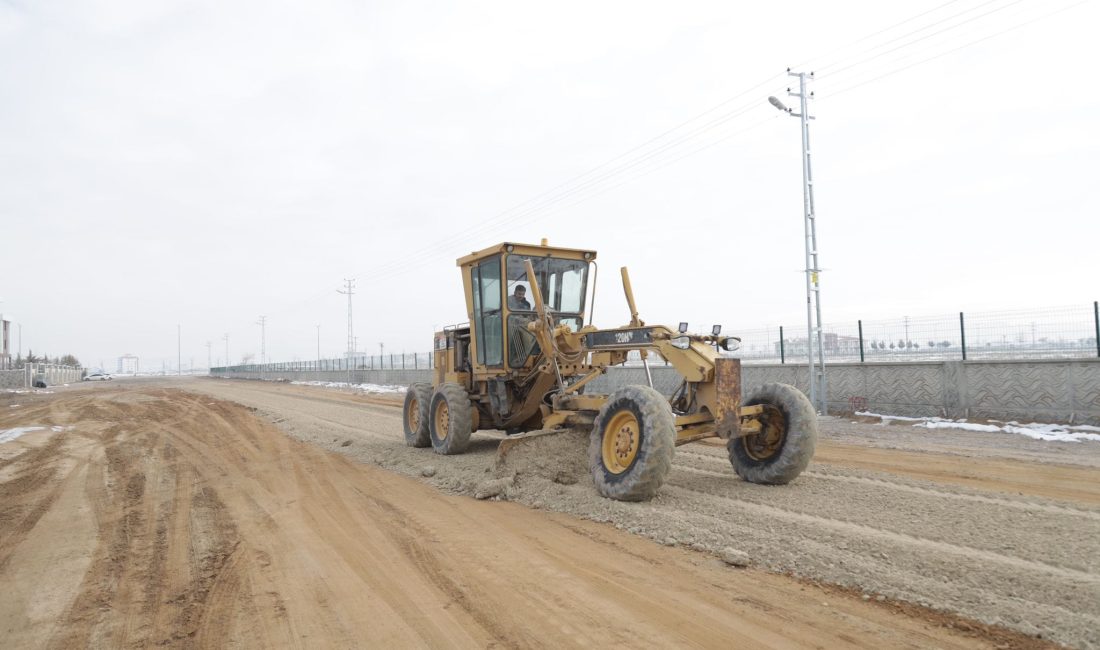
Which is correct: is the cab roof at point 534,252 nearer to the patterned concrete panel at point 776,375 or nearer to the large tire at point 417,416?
the large tire at point 417,416

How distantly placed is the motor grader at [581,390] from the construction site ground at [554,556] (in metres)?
0.38

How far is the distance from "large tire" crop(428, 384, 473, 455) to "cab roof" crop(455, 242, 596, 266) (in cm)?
207

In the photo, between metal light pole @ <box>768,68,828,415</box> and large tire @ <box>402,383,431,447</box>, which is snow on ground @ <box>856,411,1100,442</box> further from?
large tire @ <box>402,383,431,447</box>

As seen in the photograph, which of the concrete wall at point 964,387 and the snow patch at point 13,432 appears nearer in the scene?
the concrete wall at point 964,387

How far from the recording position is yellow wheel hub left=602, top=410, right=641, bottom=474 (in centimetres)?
657

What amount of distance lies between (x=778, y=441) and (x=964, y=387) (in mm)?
8685

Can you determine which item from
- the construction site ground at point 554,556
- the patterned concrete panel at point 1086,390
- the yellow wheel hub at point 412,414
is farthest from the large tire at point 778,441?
the patterned concrete panel at point 1086,390

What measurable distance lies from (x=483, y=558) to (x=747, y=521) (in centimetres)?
223

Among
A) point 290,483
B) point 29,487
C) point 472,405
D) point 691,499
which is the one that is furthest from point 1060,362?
point 29,487

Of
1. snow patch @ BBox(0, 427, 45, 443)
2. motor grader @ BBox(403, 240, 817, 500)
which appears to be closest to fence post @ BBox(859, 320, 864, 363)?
motor grader @ BBox(403, 240, 817, 500)

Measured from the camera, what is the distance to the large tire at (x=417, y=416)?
37.5 feet

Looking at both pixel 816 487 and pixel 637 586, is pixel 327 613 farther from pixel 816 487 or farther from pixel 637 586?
pixel 816 487

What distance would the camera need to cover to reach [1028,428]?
11578 mm

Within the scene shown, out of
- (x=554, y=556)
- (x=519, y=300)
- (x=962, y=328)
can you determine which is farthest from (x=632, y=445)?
(x=962, y=328)
